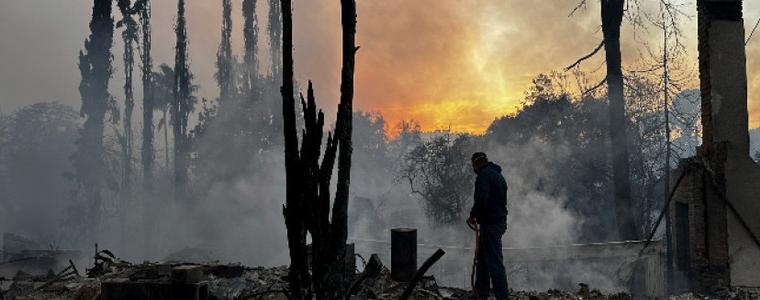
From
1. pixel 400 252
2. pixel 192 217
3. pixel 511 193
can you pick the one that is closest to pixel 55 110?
pixel 192 217

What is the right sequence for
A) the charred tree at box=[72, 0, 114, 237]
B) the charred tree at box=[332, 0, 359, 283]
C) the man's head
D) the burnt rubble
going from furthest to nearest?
the charred tree at box=[72, 0, 114, 237] < the man's head < the burnt rubble < the charred tree at box=[332, 0, 359, 283]

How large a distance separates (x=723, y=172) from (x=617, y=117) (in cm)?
748

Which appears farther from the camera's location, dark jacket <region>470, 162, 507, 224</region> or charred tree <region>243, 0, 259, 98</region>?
charred tree <region>243, 0, 259, 98</region>

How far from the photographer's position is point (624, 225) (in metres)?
16.8

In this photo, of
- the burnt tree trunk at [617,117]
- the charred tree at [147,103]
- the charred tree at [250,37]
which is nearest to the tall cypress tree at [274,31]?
the charred tree at [250,37]

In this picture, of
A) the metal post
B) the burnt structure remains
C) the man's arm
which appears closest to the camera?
the man's arm

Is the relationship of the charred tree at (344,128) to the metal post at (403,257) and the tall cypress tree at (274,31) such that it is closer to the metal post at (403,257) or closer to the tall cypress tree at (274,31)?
the metal post at (403,257)

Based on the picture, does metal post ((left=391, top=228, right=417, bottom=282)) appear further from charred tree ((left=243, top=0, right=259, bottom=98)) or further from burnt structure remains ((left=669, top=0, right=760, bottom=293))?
charred tree ((left=243, top=0, right=259, bottom=98))

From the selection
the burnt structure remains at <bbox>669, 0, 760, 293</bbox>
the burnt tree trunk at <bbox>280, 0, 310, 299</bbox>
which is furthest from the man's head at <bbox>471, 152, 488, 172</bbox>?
the burnt structure remains at <bbox>669, 0, 760, 293</bbox>

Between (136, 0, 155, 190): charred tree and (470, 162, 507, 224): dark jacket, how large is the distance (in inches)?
1486

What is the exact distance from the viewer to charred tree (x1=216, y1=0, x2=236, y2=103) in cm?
4444

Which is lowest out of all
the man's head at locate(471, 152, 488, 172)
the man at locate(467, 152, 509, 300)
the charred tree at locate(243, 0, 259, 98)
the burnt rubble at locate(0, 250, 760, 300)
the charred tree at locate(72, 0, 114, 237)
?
the burnt rubble at locate(0, 250, 760, 300)

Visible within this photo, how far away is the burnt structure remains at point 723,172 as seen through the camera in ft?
31.6

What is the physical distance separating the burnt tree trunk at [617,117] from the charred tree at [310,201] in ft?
52.0
